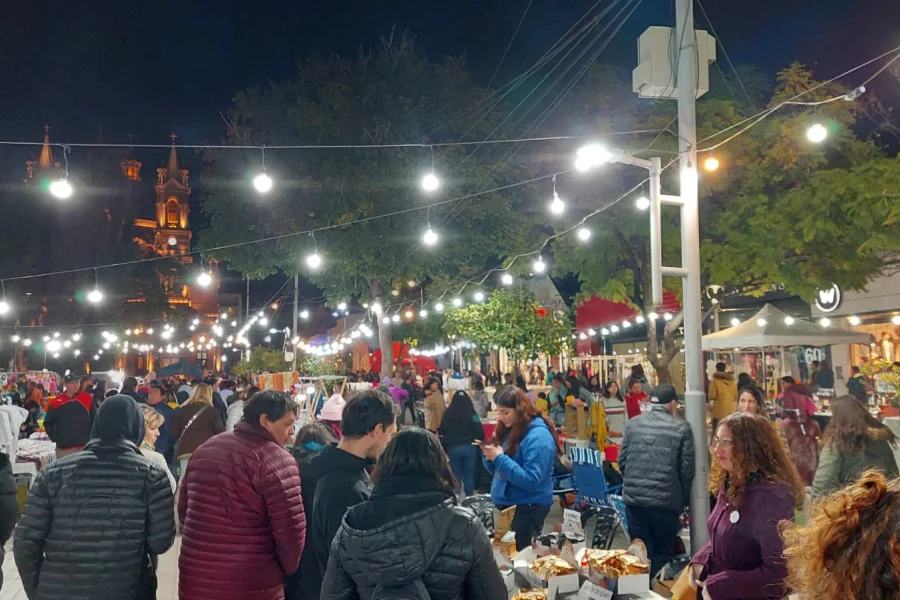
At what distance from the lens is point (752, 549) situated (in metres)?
3.03

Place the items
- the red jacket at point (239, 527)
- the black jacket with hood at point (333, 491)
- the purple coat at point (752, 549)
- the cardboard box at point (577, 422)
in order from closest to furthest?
1. the purple coat at point (752, 549)
2. the black jacket with hood at point (333, 491)
3. the red jacket at point (239, 527)
4. the cardboard box at point (577, 422)

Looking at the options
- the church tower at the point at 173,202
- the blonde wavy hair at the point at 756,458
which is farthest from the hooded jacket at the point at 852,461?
the church tower at the point at 173,202

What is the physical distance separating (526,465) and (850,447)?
240 centimetres

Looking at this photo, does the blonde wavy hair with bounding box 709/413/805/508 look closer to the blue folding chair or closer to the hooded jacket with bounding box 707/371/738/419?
the blue folding chair

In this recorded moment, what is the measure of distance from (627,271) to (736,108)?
4.24 meters

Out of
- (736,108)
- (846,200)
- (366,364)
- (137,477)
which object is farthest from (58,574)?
(366,364)

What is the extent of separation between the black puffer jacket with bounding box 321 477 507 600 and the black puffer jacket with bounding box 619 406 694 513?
3.08m

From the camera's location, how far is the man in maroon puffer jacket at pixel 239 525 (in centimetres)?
341

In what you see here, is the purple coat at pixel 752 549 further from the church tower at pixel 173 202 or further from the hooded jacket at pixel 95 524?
the church tower at pixel 173 202

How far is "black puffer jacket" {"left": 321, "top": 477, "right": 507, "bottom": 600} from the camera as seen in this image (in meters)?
2.23

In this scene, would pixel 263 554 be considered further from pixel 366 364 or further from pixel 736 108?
pixel 366 364

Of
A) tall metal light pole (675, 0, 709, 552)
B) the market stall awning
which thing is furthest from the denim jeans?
the market stall awning

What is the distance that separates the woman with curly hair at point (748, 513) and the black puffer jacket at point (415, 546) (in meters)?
1.27

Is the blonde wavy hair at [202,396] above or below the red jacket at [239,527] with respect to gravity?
above
